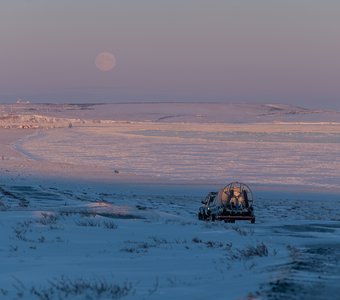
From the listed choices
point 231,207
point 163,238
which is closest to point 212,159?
point 231,207

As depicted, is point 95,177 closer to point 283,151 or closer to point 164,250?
point 283,151

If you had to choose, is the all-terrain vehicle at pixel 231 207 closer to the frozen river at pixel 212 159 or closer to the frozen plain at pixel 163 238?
the frozen plain at pixel 163 238

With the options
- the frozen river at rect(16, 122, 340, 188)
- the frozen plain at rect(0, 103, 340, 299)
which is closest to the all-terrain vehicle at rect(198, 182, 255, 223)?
the frozen plain at rect(0, 103, 340, 299)

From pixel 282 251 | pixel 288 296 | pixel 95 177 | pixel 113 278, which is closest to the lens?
pixel 288 296

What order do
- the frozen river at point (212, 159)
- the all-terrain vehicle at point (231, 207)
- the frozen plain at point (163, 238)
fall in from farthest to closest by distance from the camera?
the frozen river at point (212, 159), the all-terrain vehicle at point (231, 207), the frozen plain at point (163, 238)

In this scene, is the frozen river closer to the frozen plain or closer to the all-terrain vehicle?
the frozen plain

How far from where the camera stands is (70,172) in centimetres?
4344

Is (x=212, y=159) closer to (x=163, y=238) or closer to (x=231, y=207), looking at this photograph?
(x=231, y=207)

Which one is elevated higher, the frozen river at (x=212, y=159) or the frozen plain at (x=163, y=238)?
the frozen river at (x=212, y=159)

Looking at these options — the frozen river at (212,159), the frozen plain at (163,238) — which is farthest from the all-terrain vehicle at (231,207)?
the frozen river at (212,159)

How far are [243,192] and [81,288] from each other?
16417 millimetres

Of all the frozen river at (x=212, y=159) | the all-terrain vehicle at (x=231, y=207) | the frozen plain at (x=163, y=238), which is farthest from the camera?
the frozen river at (x=212, y=159)

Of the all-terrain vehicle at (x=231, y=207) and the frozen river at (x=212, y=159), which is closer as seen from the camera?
the all-terrain vehicle at (x=231, y=207)

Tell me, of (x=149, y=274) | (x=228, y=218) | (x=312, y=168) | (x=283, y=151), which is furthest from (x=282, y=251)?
(x=283, y=151)
